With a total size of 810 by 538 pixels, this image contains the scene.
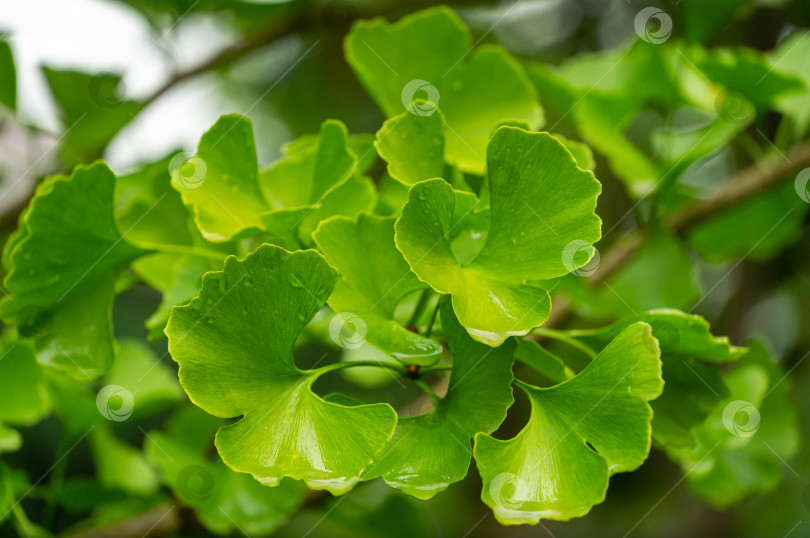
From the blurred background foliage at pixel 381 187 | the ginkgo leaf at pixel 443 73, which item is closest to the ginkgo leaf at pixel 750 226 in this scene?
the blurred background foliage at pixel 381 187

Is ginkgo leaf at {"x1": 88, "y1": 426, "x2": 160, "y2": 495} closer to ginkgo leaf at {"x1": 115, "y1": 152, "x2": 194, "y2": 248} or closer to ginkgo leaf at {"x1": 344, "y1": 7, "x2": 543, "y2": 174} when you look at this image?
ginkgo leaf at {"x1": 115, "y1": 152, "x2": 194, "y2": 248}

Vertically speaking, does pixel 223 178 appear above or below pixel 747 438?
above

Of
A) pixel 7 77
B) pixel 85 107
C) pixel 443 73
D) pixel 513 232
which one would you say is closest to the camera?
pixel 513 232

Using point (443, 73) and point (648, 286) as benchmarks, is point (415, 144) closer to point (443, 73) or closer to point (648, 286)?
point (443, 73)

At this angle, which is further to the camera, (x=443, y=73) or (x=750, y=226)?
(x=750, y=226)

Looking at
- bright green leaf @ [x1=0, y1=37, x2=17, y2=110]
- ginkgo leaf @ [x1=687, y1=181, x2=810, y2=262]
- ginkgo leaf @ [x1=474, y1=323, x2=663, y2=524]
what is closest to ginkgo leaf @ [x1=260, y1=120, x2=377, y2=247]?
ginkgo leaf @ [x1=474, y1=323, x2=663, y2=524]

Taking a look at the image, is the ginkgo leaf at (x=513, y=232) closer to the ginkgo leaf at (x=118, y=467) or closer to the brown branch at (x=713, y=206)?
the brown branch at (x=713, y=206)

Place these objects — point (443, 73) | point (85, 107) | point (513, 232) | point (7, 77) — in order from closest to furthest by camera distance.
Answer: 1. point (513, 232)
2. point (443, 73)
3. point (7, 77)
4. point (85, 107)

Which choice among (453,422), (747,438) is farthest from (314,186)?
(747,438)

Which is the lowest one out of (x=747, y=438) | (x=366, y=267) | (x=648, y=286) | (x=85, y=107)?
(x=747, y=438)
